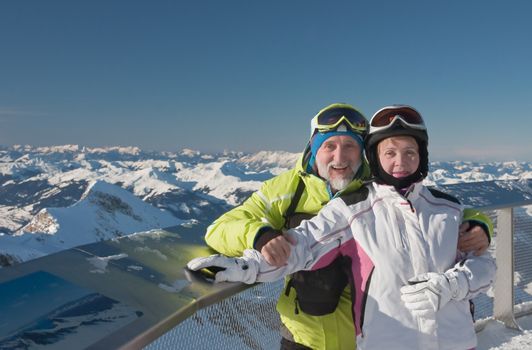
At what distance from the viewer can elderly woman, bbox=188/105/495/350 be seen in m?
2.10

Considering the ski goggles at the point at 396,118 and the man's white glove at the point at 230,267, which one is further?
the ski goggles at the point at 396,118

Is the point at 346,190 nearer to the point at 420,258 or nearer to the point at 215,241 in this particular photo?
the point at 420,258

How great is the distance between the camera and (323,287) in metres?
2.41

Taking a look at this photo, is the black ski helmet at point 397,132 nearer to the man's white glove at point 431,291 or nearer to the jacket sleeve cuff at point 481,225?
the jacket sleeve cuff at point 481,225

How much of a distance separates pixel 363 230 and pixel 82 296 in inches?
53.7

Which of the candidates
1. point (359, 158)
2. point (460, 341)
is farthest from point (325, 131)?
point (460, 341)

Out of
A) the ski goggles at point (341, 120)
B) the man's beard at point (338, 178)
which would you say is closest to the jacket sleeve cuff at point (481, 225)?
→ the man's beard at point (338, 178)

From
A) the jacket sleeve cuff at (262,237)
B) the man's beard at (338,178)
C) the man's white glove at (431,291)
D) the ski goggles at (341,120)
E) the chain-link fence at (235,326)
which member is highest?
the ski goggles at (341,120)

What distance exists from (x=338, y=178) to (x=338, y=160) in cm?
11

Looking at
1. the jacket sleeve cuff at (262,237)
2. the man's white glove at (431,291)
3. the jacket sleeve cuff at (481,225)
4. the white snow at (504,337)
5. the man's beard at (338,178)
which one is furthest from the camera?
the white snow at (504,337)

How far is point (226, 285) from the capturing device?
206 cm

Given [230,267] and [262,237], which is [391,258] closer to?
[262,237]

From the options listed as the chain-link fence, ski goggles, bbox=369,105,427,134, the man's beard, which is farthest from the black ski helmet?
the chain-link fence

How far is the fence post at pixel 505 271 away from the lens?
4.55m
